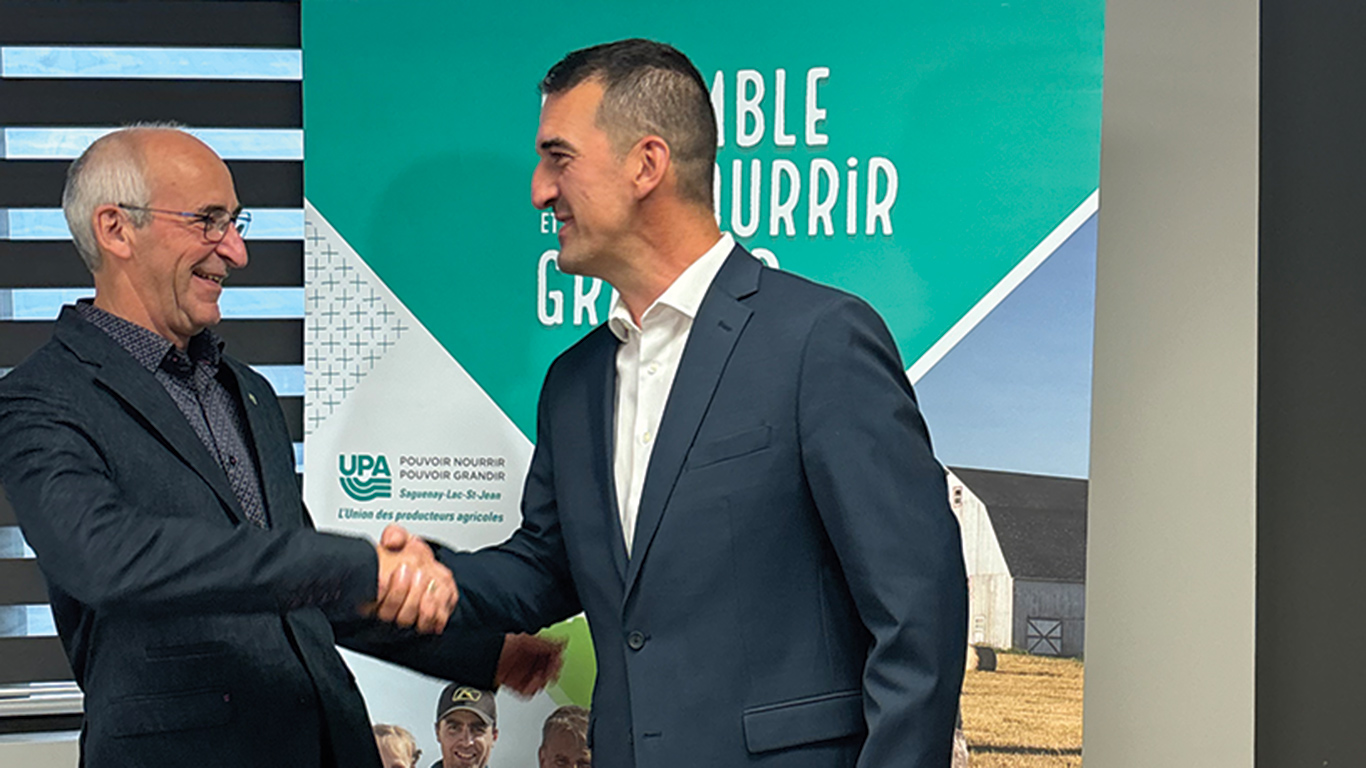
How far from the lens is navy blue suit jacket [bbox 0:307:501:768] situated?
1780mm

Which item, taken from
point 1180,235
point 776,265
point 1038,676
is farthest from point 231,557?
point 1180,235

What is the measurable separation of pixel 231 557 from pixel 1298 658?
8.30ft

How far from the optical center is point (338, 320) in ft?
8.61

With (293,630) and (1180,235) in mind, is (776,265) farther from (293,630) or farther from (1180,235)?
(293,630)

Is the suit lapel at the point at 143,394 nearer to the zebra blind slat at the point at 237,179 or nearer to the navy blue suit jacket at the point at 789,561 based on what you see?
the navy blue suit jacket at the point at 789,561

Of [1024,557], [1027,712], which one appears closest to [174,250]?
[1024,557]

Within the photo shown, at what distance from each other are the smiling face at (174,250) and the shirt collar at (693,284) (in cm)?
75

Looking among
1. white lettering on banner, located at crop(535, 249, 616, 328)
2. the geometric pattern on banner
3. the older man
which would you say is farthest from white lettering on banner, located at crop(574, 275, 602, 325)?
the older man

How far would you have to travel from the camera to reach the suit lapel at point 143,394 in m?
1.94

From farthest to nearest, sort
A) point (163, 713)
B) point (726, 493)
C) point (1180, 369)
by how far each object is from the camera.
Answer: point (1180, 369) < point (163, 713) < point (726, 493)

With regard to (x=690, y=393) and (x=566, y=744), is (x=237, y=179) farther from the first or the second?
(x=690, y=393)

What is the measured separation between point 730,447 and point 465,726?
1.21 meters

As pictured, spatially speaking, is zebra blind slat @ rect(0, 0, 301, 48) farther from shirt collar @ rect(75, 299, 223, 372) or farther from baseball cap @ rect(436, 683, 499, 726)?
baseball cap @ rect(436, 683, 499, 726)

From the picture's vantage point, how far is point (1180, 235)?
2.81 meters
